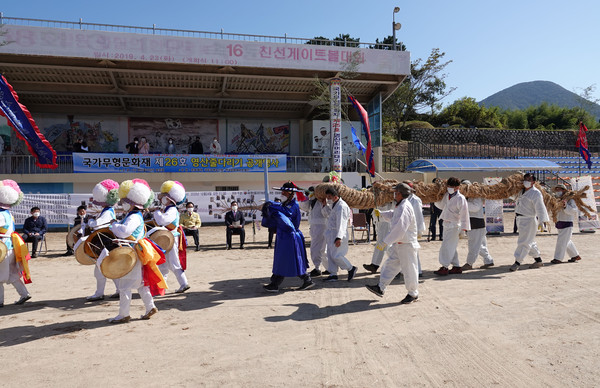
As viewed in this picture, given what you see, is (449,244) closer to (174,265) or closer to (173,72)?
(174,265)

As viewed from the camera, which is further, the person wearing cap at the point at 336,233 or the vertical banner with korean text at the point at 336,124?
the vertical banner with korean text at the point at 336,124

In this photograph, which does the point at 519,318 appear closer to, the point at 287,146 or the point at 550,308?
the point at 550,308

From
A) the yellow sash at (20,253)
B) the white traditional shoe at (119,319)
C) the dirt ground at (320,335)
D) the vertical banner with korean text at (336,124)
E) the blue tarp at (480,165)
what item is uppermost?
the vertical banner with korean text at (336,124)

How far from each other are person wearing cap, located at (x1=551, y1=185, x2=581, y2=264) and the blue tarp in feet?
37.1

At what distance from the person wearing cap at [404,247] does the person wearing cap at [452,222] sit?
196cm

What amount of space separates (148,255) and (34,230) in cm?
850

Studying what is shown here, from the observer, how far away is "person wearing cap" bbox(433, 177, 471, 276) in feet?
25.4

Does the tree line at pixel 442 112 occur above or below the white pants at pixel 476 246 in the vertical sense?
above

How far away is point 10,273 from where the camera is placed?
6207 mm

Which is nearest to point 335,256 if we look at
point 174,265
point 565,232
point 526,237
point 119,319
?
point 174,265

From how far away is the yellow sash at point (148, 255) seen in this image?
17.1 ft

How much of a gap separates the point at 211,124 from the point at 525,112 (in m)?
38.2

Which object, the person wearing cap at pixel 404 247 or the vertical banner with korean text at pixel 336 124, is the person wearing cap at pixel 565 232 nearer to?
the person wearing cap at pixel 404 247

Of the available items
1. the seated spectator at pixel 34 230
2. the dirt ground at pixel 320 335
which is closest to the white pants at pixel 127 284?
the dirt ground at pixel 320 335
